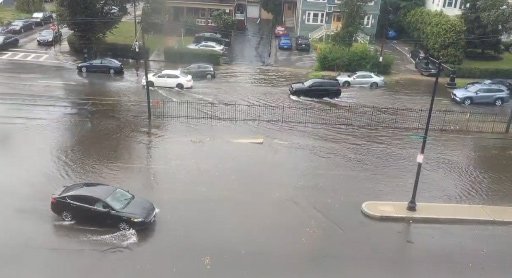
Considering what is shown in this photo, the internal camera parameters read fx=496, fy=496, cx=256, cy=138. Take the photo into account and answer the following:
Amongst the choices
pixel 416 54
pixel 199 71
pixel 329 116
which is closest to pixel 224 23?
pixel 199 71

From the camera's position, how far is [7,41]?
43688 millimetres

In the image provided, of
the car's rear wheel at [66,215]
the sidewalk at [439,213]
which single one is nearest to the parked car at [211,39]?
the sidewalk at [439,213]

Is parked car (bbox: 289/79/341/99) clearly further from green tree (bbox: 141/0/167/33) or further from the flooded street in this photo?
green tree (bbox: 141/0/167/33)

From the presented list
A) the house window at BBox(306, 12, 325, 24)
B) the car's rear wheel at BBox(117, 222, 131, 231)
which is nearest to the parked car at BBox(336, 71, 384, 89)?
the house window at BBox(306, 12, 325, 24)

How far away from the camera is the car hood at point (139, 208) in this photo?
16.5 meters

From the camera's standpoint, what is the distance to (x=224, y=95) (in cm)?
3294

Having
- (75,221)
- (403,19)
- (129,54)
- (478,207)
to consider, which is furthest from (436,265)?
(403,19)

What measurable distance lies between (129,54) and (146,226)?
99.1 ft

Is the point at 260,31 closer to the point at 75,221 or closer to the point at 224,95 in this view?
the point at 224,95

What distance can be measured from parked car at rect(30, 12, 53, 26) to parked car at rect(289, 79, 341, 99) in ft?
114

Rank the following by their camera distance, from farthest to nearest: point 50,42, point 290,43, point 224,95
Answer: point 290,43 → point 50,42 → point 224,95

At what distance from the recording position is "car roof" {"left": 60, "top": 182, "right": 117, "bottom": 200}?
1679 cm

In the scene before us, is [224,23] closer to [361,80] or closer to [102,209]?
[361,80]

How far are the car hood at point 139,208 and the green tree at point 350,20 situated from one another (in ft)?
101
